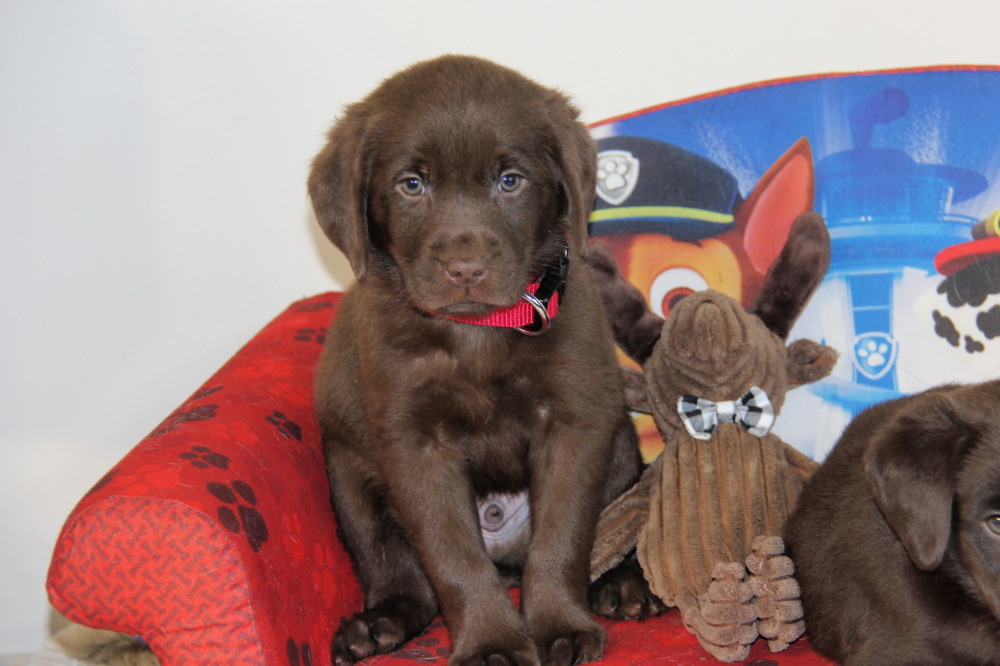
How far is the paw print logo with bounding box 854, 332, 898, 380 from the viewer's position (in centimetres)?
341

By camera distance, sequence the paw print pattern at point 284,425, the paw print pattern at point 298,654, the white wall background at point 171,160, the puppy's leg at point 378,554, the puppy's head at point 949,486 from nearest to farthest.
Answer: the puppy's head at point 949,486
the paw print pattern at point 298,654
the puppy's leg at point 378,554
the paw print pattern at point 284,425
the white wall background at point 171,160

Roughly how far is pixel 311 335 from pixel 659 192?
54.7 inches

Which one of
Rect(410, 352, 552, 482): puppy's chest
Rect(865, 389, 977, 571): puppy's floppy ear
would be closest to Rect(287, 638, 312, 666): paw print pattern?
Rect(410, 352, 552, 482): puppy's chest

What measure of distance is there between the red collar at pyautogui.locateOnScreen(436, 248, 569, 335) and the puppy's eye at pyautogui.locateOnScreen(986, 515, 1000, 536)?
1166 mm

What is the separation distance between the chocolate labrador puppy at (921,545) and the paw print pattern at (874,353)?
40.1 inches

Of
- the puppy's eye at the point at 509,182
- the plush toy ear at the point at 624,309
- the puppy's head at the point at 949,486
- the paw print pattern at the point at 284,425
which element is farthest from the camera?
the plush toy ear at the point at 624,309

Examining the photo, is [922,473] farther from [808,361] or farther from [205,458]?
[205,458]

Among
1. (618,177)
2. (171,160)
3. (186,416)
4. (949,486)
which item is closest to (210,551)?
(186,416)

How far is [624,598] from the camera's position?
294cm

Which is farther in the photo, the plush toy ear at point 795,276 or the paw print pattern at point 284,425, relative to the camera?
the plush toy ear at point 795,276

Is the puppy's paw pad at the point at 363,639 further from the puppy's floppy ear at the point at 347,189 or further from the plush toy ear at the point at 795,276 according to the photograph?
the plush toy ear at the point at 795,276

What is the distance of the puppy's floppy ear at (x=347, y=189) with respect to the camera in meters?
2.69

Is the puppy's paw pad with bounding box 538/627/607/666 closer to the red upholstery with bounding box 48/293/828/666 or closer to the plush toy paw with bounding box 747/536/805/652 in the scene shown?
the red upholstery with bounding box 48/293/828/666

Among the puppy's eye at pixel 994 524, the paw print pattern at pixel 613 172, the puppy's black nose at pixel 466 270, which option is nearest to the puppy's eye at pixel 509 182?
the puppy's black nose at pixel 466 270
